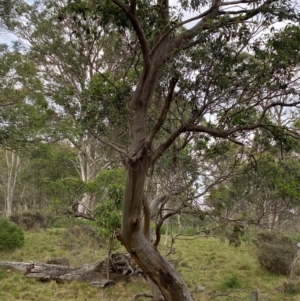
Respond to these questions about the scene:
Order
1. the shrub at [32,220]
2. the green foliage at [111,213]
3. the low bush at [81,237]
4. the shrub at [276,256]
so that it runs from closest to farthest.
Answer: the green foliage at [111,213] < the shrub at [276,256] < the low bush at [81,237] < the shrub at [32,220]

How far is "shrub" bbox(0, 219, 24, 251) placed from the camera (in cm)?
1137

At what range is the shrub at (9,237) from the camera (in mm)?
11367

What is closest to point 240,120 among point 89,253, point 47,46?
point 89,253

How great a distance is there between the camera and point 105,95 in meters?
6.72

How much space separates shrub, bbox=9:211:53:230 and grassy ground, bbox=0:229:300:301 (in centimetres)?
142

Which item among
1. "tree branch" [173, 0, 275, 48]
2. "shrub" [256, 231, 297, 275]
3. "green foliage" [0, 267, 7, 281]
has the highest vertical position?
"tree branch" [173, 0, 275, 48]

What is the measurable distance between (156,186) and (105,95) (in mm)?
2008

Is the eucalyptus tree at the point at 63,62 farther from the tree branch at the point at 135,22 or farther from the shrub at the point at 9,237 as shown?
the tree branch at the point at 135,22

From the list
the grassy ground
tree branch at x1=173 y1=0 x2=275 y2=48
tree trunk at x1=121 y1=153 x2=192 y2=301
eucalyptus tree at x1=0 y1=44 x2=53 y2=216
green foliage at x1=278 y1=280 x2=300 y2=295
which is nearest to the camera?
tree branch at x1=173 y1=0 x2=275 y2=48

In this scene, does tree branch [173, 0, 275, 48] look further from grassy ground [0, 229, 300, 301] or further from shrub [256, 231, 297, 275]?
shrub [256, 231, 297, 275]

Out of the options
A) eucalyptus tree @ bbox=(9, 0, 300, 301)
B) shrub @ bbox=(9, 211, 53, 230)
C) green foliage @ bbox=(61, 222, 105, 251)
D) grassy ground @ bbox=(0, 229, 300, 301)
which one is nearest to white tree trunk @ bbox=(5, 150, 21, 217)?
shrub @ bbox=(9, 211, 53, 230)

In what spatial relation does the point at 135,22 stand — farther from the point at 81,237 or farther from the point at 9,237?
the point at 81,237

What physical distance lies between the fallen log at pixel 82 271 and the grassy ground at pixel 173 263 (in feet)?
0.70

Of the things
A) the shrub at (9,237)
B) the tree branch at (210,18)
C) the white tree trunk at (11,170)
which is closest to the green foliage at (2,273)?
the shrub at (9,237)
